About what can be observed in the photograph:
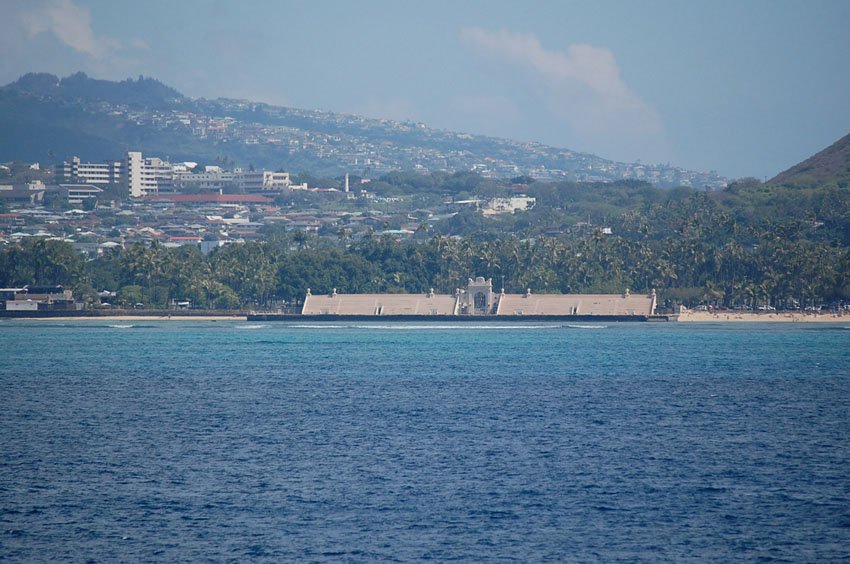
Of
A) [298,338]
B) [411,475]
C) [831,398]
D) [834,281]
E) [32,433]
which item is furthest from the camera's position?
[834,281]

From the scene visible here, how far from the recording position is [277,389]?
66438 millimetres

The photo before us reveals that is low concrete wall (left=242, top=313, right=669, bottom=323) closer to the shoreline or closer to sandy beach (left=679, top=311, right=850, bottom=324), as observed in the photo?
the shoreline

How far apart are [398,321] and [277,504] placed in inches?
4554

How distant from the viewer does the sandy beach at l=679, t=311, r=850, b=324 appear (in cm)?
14000

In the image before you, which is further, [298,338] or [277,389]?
[298,338]

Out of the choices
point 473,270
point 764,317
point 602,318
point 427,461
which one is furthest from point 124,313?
point 427,461

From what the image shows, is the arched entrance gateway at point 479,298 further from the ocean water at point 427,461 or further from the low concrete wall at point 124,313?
the ocean water at point 427,461

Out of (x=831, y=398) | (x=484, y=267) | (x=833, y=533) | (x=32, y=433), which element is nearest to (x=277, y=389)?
(x=32, y=433)

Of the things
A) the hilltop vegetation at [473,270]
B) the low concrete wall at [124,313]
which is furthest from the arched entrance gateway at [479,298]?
the low concrete wall at [124,313]

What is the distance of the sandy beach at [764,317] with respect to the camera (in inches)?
5512

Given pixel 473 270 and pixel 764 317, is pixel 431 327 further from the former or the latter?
pixel 764 317

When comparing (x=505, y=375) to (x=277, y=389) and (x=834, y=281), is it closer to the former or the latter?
(x=277, y=389)

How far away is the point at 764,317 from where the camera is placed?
461ft

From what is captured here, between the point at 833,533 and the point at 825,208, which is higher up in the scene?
the point at 825,208
